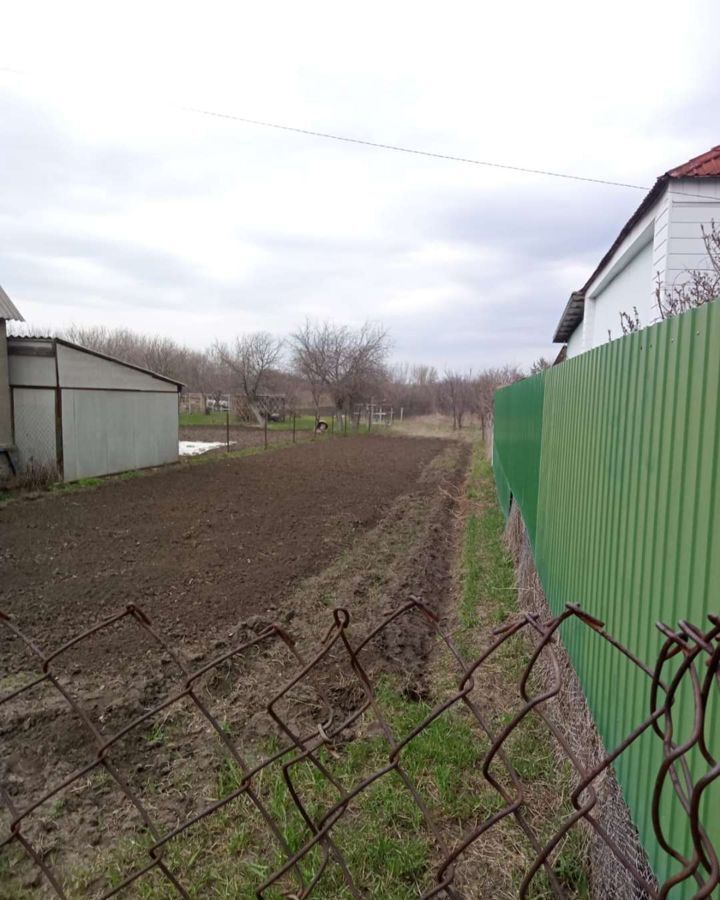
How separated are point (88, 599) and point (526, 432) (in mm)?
4659

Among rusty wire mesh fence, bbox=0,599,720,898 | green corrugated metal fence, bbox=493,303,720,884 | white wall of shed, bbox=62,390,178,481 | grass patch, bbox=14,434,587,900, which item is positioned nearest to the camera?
rusty wire mesh fence, bbox=0,599,720,898

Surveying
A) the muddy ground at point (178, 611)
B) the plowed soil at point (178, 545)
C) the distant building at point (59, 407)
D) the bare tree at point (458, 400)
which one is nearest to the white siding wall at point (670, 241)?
the muddy ground at point (178, 611)

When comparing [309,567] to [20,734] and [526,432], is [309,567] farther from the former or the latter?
[20,734]

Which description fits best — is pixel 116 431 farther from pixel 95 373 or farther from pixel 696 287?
pixel 696 287

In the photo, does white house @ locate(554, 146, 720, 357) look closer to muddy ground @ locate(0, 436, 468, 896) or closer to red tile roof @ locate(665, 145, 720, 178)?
red tile roof @ locate(665, 145, 720, 178)

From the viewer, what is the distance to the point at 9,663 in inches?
155

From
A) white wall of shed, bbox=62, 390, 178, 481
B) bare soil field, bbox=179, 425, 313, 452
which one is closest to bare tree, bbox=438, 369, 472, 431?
bare soil field, bbox=179, 425, 313, 452

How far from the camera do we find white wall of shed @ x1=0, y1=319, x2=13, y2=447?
11500mm

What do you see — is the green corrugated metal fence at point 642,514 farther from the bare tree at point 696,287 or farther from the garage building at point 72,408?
the garage building at point 72,408

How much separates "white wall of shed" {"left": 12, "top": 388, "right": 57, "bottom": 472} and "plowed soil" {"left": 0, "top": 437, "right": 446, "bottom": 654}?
1.63m

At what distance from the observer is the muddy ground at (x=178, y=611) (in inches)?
110

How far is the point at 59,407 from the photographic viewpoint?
11.8 metres

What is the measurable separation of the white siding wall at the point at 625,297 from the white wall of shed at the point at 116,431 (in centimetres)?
1070

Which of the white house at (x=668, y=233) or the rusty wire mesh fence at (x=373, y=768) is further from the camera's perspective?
the white house at (x=668, y=233)
